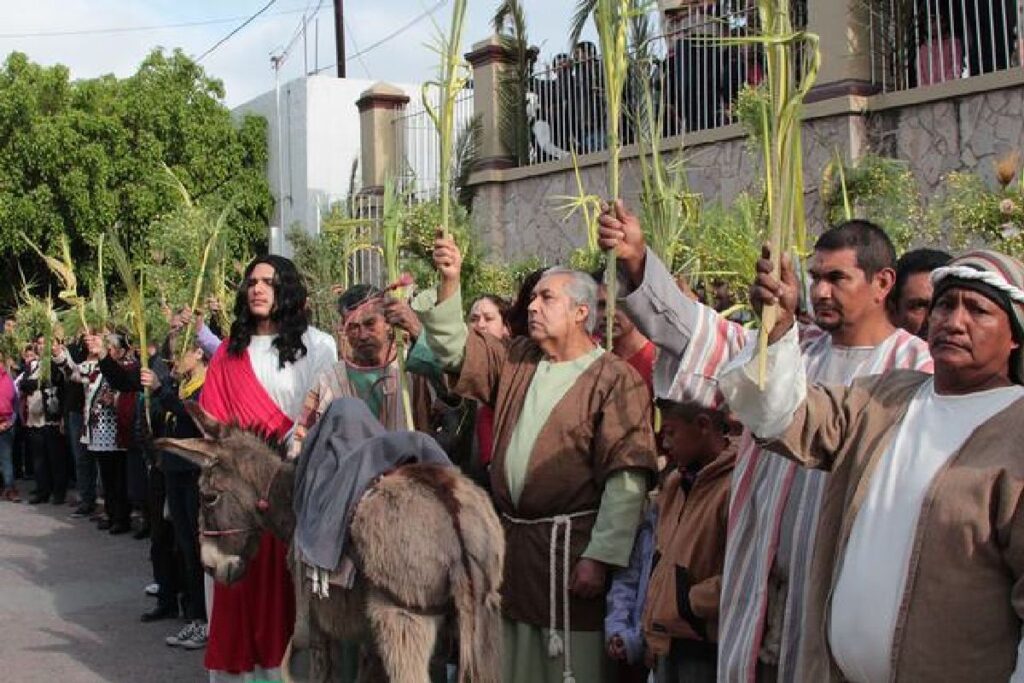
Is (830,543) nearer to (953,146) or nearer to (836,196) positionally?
(836,196)

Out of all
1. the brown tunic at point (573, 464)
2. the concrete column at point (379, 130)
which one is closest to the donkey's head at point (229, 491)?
the brown tunic at point (573, 464)

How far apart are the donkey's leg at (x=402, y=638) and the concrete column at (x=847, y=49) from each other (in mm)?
6828

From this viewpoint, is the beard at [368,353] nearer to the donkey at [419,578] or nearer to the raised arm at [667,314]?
the donkey at [419,578]

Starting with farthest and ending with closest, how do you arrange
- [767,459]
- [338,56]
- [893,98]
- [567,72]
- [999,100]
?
[338,56], [567,72], [893,98], [999,100], [767,459]

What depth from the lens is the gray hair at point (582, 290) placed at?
439 cm

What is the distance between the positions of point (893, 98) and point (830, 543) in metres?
7.24

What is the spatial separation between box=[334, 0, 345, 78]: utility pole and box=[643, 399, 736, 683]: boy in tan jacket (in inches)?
935

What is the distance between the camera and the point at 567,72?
43.7 feet

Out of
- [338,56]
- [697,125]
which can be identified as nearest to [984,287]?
[697,125]

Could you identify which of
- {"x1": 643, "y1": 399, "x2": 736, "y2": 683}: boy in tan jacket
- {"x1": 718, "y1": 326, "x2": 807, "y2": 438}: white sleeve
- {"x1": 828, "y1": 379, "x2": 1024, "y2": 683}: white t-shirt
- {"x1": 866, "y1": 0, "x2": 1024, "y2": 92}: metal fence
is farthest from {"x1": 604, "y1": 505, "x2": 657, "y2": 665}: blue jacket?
{"x1": 866, "y1": 0, "x2": 1024, "y2": 92}: metal fence

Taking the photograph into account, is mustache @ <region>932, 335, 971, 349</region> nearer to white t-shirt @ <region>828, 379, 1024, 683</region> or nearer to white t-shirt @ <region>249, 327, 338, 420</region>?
white t-shirt @ <region>828, 379, 1024, 683</region>

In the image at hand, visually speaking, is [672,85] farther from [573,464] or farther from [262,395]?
[573,464]

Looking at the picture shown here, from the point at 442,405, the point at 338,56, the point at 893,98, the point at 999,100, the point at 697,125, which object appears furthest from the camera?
the point at 338,56

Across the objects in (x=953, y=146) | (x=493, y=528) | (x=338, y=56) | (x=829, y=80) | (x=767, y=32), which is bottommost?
(x=493, y=528)
